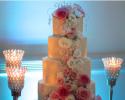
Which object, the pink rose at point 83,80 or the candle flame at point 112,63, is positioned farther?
the candle flame at point 112,63

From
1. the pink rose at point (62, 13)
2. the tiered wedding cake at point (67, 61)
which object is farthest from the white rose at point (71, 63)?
the pink rose at point (62, 13)

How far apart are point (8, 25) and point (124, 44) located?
974 millimetres

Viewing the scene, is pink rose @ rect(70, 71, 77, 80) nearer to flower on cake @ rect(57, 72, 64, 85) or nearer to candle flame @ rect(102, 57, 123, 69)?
flower on cake @ rect(57, 72, 64, 85)

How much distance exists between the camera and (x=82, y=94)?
1.89m

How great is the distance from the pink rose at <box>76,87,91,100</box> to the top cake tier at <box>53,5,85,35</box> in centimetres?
37

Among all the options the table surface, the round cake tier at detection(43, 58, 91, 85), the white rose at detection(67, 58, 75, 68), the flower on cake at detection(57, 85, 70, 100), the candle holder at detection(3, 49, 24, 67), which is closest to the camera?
the flower on cake at detection(57, 85, 70, 100)

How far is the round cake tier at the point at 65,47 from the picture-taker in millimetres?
2047

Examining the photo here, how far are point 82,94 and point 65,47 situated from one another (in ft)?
1.06

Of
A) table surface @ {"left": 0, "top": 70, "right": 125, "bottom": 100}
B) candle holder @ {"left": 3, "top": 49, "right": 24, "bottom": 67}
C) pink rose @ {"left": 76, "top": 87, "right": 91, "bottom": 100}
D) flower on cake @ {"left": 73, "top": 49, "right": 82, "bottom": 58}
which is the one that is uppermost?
flower on cake @ {"left": 73, "top": 49, "right": 82, "bottom": 58}

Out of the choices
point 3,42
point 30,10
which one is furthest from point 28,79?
point 30,10

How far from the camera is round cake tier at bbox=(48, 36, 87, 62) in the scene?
2.05 meters

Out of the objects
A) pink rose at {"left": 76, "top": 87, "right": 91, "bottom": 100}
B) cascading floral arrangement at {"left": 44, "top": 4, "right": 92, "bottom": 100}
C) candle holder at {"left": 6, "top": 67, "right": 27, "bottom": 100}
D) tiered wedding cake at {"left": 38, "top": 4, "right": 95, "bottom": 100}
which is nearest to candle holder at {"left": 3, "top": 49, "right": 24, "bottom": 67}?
candle holder at {"left": 6, "top": 67, "right": 27, "bottom": 100}

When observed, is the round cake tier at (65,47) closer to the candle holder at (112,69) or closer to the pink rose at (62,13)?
the pink rose at (62,13)

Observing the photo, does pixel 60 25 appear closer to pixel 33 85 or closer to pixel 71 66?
pixel 71 66
